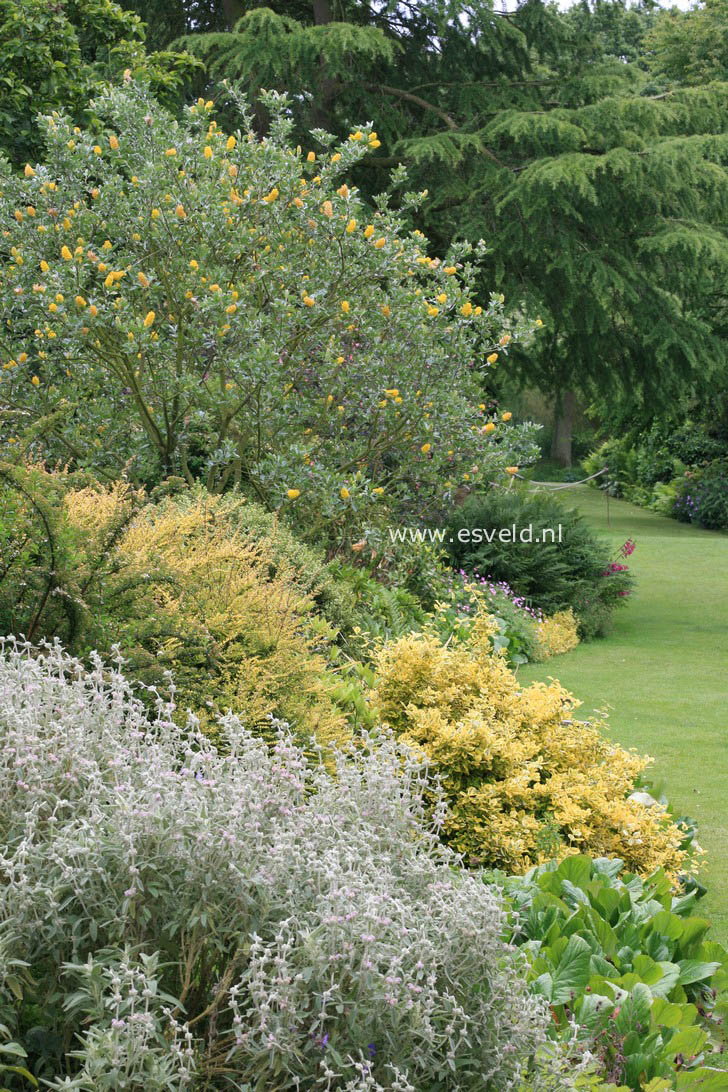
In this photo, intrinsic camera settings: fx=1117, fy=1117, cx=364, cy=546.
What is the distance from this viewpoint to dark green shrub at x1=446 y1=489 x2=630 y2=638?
11.2 m

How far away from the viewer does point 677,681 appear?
30.1 feet

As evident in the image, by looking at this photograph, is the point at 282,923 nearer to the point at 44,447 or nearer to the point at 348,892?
the point at 348,892

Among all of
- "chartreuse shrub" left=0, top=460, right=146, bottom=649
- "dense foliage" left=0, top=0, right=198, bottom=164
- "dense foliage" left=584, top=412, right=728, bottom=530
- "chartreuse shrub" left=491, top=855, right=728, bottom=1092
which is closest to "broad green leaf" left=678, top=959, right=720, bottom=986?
"chartreuse shrub" left=491, top=855, right=728, bottom=1092

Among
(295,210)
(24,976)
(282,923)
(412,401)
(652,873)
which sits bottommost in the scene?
(652,873)

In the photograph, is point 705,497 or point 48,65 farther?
point 705,497

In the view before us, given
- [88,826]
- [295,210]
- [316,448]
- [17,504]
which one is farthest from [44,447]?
[88,826]

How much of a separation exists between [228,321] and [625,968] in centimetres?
464

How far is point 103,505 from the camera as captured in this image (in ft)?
17.0

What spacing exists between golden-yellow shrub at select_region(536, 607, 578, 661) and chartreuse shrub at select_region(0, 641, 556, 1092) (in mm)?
7514

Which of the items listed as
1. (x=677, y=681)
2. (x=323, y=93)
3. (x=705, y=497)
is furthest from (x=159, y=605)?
(x=705, y=497)

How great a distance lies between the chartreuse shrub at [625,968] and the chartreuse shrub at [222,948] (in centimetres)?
53

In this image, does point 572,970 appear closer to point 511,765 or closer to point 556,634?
point 511,765

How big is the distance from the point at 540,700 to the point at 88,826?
3.17 metres

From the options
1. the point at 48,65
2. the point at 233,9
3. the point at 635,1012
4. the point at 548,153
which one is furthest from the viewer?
the point at 233,9
